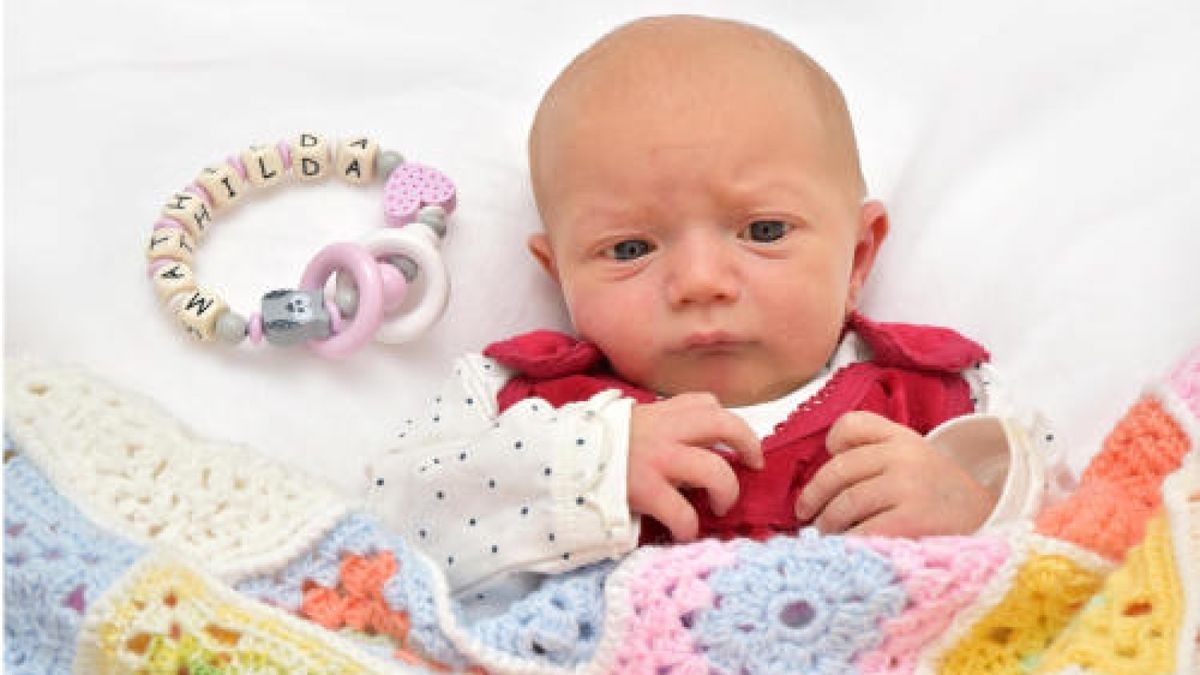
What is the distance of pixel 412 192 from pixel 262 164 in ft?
0.48

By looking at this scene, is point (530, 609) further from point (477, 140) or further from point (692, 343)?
point (477, 140)

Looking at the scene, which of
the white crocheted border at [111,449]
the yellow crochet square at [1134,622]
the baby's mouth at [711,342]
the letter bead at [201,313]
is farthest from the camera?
the letter bead at [201,313]

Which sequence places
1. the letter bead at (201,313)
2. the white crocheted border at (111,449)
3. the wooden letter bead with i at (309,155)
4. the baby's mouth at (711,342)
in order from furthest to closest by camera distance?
1. the wooden letter bead with i at (309,155)
2. the letter bead at (201,313)
3. the baby's mouth at (711,342)
4. the white crocheted border at (111,449)

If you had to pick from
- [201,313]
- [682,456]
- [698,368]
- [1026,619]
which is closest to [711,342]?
[698,368]

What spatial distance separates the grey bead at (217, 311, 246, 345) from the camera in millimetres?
1485

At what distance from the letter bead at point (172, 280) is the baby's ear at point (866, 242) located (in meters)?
0.61

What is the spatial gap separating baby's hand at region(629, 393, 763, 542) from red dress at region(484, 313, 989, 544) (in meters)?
0.07

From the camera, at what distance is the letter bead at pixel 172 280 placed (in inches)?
58.8

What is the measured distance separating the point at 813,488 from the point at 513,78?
62 centimetres

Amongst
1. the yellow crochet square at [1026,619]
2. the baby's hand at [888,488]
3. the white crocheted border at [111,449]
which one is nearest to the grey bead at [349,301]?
the white crocheted border at [111,449]

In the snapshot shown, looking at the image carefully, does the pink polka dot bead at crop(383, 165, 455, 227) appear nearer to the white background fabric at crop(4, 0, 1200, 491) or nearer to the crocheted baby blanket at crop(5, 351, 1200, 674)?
the white background fabric at crop(4, 0, 1200, 491)

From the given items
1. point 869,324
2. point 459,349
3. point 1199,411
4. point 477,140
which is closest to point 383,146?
point 477,140

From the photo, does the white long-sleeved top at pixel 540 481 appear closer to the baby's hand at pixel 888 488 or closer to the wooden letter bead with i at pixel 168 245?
the baby's hand at pixel 888 488

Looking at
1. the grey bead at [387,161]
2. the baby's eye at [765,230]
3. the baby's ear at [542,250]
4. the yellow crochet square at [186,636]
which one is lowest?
the yellow crochet square at [186,636]
